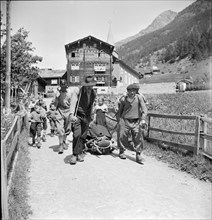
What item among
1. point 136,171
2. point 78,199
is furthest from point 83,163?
point 78,199

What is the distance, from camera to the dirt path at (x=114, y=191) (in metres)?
2.91

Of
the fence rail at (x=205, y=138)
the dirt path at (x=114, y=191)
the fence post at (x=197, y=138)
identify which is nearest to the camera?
the dirt path at (x=114, y=191)

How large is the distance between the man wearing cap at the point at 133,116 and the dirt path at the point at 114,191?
385 millimetres

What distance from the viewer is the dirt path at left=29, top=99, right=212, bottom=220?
291 centimetres

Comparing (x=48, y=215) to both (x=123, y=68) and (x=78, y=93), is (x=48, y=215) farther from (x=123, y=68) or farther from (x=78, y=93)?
(x=123, y=68)

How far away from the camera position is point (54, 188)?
3643mm

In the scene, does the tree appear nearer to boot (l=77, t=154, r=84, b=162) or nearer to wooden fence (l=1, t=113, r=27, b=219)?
wooden fence (l=1, t=113, r=27, b=219)

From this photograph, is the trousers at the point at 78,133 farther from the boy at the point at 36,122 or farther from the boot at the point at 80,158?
the boy at the point at 36,122

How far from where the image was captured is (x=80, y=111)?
4895mm

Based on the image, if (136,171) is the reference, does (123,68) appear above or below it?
above

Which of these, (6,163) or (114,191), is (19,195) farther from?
(114,191)

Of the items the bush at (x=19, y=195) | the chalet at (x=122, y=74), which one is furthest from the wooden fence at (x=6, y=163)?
the chalet at (x=122, y=74)

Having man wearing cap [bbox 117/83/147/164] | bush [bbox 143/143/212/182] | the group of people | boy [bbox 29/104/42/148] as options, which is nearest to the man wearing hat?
the group of people

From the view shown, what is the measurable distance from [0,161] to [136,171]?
9.93 ft
